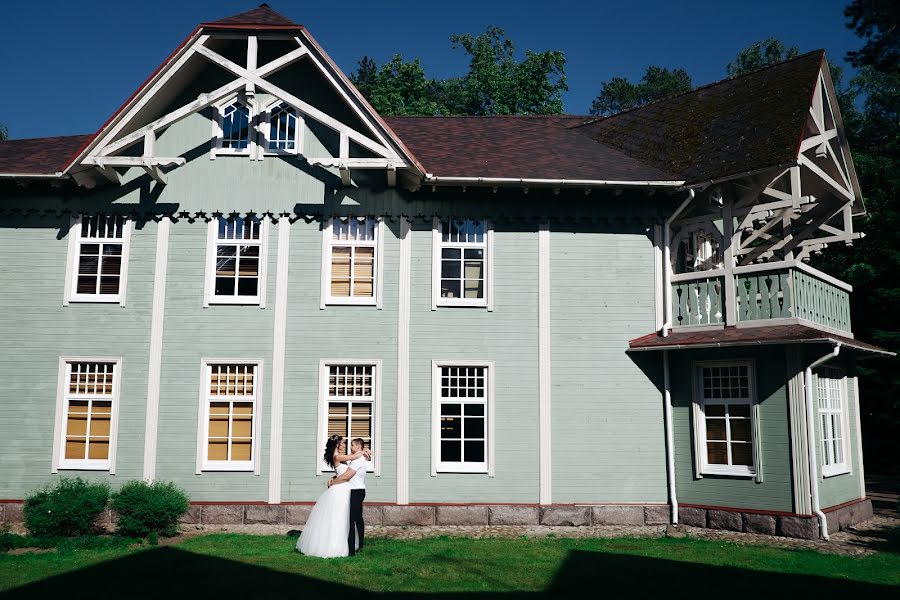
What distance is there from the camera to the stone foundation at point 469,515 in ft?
54.7

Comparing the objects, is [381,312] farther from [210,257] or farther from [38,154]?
[38,154]

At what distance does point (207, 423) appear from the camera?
17.3 meters

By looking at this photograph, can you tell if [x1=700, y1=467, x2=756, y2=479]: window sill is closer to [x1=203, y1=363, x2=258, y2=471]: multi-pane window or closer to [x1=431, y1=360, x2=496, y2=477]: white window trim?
[x1=431, y1=360, x2=496, y2=477]: white window trim

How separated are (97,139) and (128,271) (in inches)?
113

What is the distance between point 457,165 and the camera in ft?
59.1

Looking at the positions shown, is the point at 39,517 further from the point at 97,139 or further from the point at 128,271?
the point at 97,139

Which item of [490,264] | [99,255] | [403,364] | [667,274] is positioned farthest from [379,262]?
[667,274]

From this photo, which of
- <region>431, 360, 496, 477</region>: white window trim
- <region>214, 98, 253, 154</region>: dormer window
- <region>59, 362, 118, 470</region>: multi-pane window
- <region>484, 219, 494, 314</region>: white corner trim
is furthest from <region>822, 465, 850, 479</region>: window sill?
<region>59, 362, 118, 470</region>: multi-pane window

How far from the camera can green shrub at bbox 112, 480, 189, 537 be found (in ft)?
50.0

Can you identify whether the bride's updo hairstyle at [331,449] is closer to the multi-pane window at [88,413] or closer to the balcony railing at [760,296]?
the multi-pane window at [88,413]

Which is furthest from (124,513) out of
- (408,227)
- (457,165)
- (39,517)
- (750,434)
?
(750,434)

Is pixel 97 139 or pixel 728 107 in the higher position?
pixel 728 107

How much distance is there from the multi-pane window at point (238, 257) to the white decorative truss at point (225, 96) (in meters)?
1.78

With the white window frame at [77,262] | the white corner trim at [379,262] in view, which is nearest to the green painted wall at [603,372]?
the white corner trim at [379,262]
